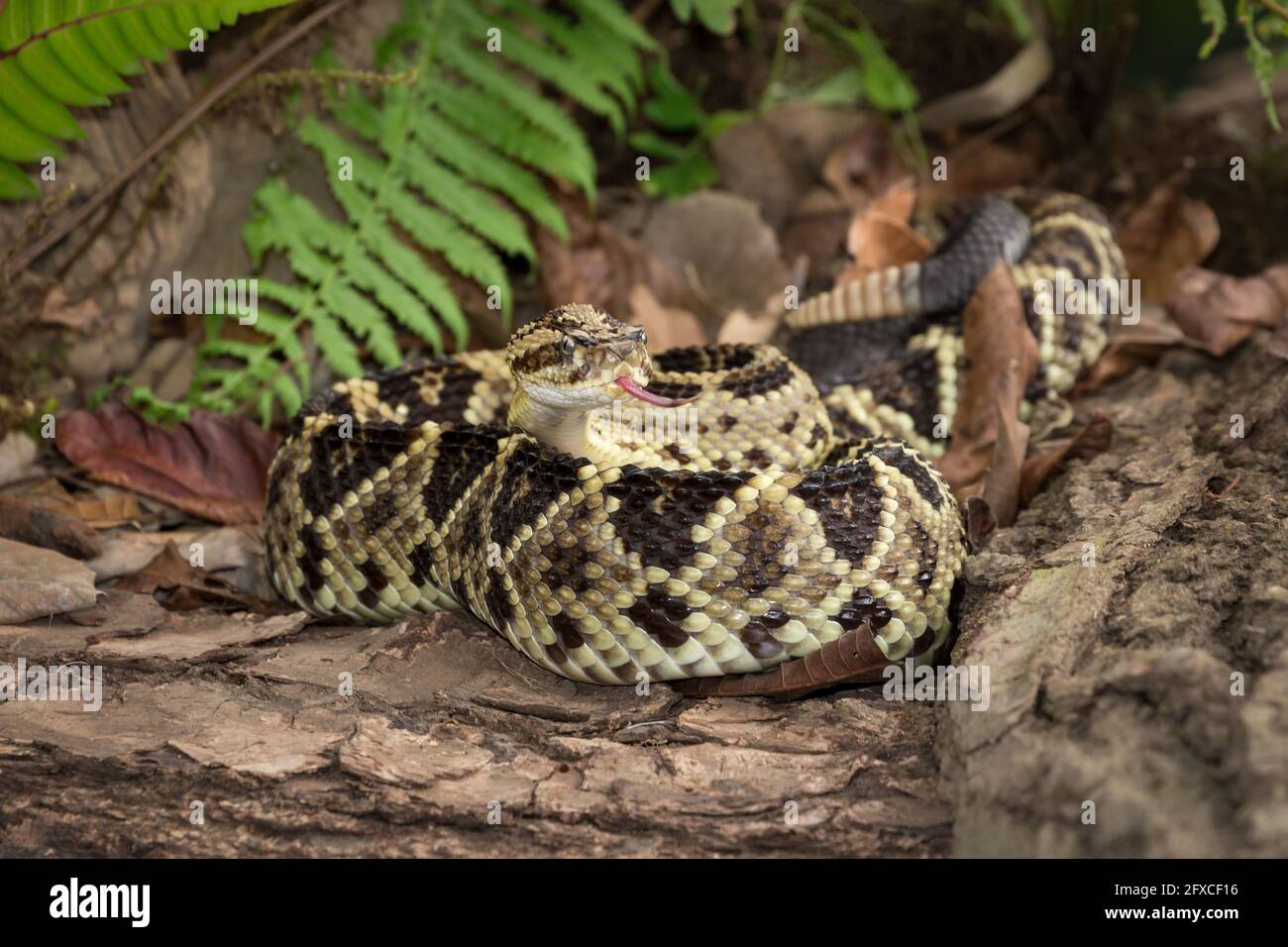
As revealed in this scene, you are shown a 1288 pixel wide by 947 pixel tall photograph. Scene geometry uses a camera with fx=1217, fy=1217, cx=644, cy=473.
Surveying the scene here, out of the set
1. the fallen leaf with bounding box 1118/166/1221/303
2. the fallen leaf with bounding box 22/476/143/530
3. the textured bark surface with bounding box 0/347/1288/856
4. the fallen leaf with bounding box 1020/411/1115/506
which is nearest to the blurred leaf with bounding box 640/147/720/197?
the fallen leaf with bounding box 1118/166/1221/303

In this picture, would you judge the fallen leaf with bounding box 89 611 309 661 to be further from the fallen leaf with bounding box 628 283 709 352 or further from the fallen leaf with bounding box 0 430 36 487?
the fallen leaf with bounding box 628 283 709 352

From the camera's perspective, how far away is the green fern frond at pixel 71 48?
17.5 ft

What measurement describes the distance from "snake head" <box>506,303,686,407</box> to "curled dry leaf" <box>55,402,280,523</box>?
197 cm

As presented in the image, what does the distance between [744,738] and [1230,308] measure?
158 inches

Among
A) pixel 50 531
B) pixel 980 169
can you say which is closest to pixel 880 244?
pixel 980 169

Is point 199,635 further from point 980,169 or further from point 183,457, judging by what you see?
point 980,169

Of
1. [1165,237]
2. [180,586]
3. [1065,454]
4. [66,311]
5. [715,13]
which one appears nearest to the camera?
[180,586]

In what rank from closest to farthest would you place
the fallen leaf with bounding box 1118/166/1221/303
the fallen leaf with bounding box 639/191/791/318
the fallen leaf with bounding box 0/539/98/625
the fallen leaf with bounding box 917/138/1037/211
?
the fallen leaf with bounding box 0/539/98/625 < the fallen leaf with bounding box 1118/166/1221/303 < the fallen leaf with bounding box 639/191/791/318 < the fallen leaf with bounding box 917/138/1037/211

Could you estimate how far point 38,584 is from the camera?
15.8ft

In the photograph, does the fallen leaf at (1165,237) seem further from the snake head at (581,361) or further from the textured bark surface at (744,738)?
the snake head at (581,361)

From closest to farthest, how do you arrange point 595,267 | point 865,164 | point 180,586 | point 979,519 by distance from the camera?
1. point 979,519
2. point 180,586
3. point 595,267
4. point 865,164

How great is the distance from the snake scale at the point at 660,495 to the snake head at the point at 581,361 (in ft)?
0.04

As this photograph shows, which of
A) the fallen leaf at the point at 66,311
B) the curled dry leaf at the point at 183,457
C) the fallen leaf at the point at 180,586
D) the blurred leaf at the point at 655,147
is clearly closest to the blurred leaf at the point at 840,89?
the blurred leaf at the point at 655,147

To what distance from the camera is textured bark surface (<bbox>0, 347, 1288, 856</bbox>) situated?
3199 mm
